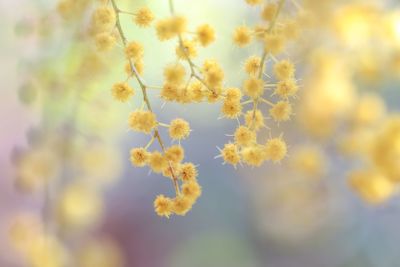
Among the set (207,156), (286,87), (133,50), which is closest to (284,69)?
(286,87)

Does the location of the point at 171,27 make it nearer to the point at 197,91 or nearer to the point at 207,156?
the point at 197,91

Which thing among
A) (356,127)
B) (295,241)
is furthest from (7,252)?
(356,127)

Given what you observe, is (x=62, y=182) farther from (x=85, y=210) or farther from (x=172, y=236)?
(x=172, y=236)

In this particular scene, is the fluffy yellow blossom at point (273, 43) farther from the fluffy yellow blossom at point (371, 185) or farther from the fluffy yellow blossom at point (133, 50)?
the fluffy yellow blossom at point (371, 185)

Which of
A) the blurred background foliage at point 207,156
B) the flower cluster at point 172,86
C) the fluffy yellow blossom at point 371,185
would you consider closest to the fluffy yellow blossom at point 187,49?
the flower cluster at point 172,86

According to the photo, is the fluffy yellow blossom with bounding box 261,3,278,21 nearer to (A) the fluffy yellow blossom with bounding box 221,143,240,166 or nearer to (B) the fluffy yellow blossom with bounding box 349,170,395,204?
(A) the fluffy yellow blossom with bounding box 221,143,240,166

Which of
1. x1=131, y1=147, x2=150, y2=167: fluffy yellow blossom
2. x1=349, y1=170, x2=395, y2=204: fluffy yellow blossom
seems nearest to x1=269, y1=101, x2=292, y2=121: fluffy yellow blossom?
x1=131, y1=147, x2=150, y2=167: fluffy yellow blossom
